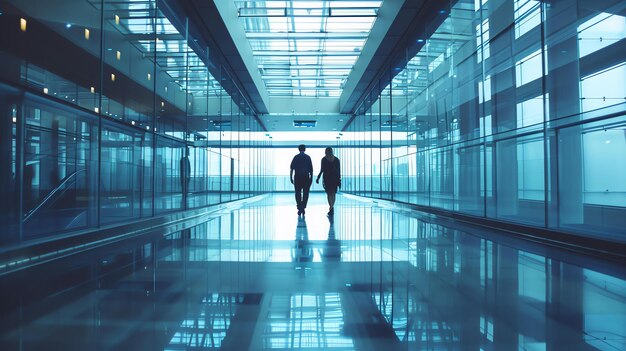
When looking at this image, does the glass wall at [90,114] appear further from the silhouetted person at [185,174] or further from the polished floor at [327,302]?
the polished floor at [327,302]

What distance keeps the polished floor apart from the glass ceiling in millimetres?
7681

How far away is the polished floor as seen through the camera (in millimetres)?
1969

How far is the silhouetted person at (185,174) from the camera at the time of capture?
30.4 ft

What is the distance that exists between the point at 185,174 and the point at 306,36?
5.44 m

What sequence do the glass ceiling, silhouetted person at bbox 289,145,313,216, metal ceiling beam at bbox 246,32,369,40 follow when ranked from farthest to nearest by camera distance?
metal ceiling beam at bbox 246,32,369,40, the glass ceiling, silhouetted person at bbox 289,145,313,216

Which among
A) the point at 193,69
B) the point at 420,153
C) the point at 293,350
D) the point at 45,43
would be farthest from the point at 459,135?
the point at 293,350

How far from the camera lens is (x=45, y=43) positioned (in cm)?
591

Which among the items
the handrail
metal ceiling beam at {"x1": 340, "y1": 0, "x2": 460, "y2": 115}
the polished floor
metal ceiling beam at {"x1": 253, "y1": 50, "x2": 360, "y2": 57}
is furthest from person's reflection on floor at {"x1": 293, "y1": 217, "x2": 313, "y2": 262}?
metal ceiling beam at {"x1": 253, "y1": 50, "x2": 360, "y2": 57}

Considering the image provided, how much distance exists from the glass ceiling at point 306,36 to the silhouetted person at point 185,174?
380cm

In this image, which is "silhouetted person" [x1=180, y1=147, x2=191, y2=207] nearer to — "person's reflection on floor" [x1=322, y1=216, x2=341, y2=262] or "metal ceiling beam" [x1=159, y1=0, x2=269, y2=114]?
"metal ceiling beam" [x1=159, y1=0, x2=269, y2=114]

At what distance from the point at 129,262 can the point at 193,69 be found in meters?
7.10

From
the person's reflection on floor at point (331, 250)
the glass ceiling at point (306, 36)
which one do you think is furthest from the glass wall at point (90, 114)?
the person's reflection on floor at point (331, 250)

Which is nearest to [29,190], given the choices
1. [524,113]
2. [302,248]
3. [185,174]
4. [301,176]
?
[302,248]

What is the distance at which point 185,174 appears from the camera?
31.0 feet
